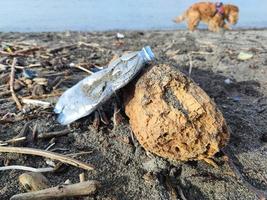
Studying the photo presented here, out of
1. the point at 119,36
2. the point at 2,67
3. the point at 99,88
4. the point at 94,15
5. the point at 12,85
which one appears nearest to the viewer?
the point at 99,88

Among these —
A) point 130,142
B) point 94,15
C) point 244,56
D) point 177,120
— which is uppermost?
point 177,120

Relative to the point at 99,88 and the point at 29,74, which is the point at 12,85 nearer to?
the point at 29,74

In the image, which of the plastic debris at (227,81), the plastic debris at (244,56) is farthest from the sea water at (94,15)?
the plastic debris at (227,81)

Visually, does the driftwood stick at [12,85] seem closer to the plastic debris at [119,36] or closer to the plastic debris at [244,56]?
the plastic debris at [244,56]

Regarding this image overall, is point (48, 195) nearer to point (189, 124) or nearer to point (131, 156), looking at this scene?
point (131, 156)

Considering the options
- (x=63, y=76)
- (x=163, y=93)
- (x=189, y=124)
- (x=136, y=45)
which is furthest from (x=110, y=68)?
(x=136, y=45)

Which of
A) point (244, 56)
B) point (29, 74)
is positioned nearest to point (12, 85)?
point (29, 74)
